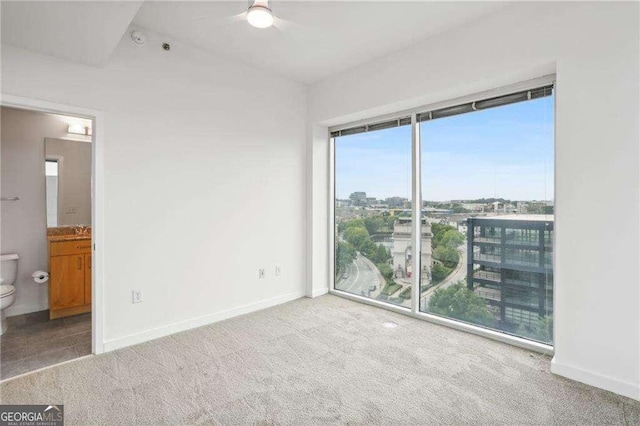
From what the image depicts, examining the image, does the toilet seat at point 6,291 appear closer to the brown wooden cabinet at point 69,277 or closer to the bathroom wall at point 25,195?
the brown wooden cabinet at point 69,277

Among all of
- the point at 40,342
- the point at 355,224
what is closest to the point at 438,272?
the point at 355,224

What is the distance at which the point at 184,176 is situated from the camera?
10.2 ft

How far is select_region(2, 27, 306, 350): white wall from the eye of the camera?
8.80ft

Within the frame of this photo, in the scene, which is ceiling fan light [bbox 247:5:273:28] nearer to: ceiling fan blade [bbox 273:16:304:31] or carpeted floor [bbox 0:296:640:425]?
ceiling fan blade [bbox 273:16:304:31]

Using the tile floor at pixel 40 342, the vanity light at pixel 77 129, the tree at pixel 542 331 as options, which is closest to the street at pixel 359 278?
the tree at pixel 542 331

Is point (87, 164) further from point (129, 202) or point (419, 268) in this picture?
point (419, 268)

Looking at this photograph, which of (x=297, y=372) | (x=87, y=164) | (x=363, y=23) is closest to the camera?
(x=297, y=372)

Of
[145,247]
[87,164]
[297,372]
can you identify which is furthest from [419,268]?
[87,164]

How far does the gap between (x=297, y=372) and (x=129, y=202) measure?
6.46 feet

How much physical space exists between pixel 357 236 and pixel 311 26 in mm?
2419

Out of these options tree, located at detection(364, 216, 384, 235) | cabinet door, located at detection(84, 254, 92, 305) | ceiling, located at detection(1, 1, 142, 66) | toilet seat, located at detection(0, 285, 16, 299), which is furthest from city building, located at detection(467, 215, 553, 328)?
toilet seat, located at detection(0, 285, 16, 299)

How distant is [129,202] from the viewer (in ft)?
9.14

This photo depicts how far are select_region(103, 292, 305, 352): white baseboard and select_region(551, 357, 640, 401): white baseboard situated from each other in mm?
2679

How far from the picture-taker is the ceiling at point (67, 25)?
182 cm
